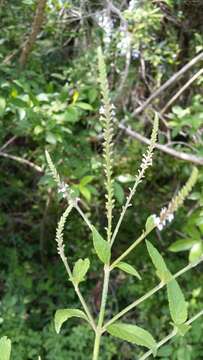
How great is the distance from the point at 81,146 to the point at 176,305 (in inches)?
56.5

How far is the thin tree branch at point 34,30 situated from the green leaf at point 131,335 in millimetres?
1359

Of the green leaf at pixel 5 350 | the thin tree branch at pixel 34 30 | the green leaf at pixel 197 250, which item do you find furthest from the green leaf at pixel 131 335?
the thin tree branch at pixel 34 30

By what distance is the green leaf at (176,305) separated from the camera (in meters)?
0.81

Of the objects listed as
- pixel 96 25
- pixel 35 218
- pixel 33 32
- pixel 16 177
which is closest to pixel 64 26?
pixel 96 25

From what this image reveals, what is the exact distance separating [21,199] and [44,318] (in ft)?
1.95

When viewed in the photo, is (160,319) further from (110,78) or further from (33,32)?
(33,32)

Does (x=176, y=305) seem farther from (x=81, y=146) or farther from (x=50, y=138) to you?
(x=81, y=146)

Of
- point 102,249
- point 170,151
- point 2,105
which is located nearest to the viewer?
point 102,249

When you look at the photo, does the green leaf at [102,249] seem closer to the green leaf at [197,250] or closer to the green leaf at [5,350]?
the green leaf at [5,350]

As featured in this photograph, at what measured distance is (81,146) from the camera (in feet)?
7.24

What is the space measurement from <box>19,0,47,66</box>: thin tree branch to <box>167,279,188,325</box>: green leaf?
51.6 inches

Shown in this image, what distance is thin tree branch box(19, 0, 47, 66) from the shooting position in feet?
6.32

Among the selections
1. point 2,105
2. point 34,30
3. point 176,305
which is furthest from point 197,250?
point 176,305

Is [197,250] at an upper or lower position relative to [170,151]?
lower
